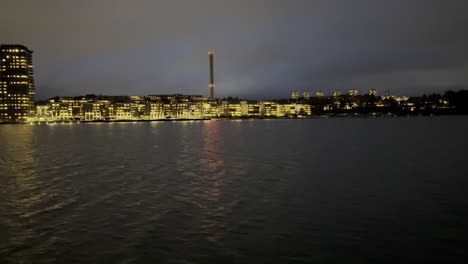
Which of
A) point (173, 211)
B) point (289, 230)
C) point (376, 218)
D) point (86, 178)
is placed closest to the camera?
point (289, 230)

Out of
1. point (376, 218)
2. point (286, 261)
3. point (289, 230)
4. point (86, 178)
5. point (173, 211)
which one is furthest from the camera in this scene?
point (86, 178)

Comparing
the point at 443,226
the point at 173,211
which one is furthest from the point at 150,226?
the point at 443,226

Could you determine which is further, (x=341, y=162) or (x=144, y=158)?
(x=144, y=158)

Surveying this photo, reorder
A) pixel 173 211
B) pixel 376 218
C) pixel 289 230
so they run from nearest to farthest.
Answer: pixel 289 230, pixel 376 218, pixel 173 211

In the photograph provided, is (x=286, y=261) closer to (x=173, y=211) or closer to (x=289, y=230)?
(x=289, y=230)

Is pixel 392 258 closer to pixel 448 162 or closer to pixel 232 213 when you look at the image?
pixel 232 213

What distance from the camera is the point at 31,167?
108ft

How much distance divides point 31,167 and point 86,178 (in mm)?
9343

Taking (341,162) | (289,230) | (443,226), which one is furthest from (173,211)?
(341,162)

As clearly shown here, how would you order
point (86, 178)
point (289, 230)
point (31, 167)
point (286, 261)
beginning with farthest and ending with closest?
point (31, 167) → point (86, 178) → point (289, 230) → point (286, 261)

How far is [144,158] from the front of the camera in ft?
129

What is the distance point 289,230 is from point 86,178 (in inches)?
656

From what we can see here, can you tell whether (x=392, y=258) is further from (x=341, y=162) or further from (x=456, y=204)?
(x=341, y=162)

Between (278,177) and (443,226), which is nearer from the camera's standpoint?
(443,226)
